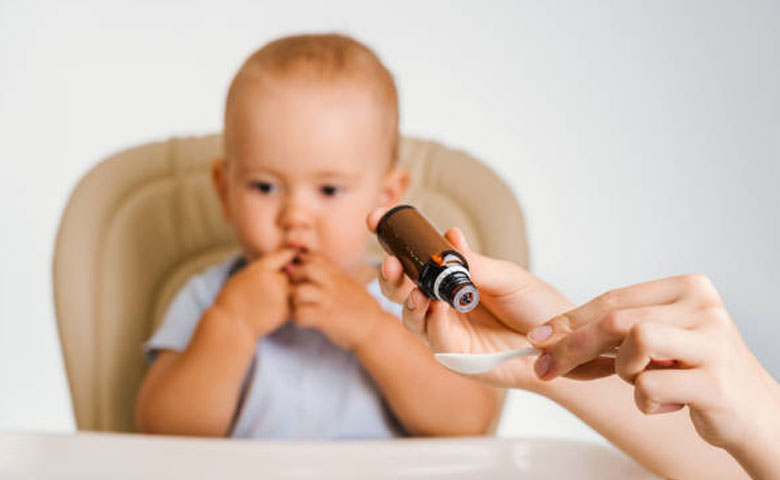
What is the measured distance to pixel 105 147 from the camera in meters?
1.71

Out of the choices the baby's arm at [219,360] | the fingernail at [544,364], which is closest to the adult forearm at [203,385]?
the baby's arm at [219,360]

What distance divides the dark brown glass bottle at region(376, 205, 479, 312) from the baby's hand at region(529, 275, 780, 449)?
6 cm

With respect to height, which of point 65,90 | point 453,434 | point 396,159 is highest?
point 65,90

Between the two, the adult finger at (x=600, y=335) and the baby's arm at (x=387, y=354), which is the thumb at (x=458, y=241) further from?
the baby's arm at (x=387, y=354)

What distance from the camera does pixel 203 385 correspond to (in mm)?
992

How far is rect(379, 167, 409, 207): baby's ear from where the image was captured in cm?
108

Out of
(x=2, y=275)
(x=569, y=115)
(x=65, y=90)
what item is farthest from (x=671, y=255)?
(x=2, y=275)

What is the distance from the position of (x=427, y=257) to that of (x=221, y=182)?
578mm

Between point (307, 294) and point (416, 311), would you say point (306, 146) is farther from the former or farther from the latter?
point (416, 311)

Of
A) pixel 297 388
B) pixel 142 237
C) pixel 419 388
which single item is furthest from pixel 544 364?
Result: pixel 142 237

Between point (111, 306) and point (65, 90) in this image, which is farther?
point (65, 90)

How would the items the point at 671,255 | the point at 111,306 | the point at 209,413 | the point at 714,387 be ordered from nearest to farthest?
the point at 714,387, the point at 209,413, the point at 111,306, the point at 671,255

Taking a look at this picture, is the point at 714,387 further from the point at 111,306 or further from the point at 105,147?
the point at 105,147

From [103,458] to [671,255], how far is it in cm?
121
